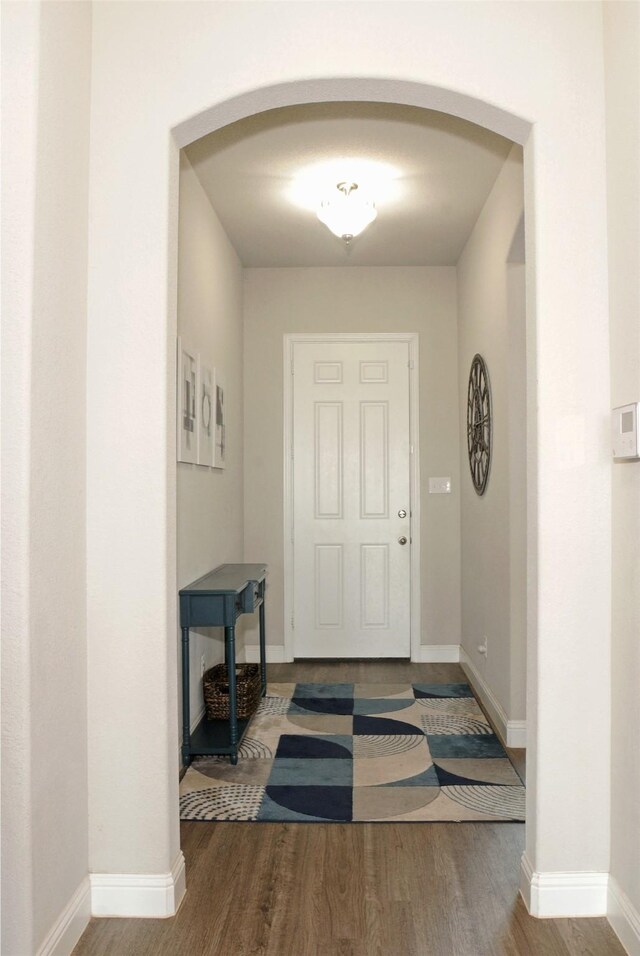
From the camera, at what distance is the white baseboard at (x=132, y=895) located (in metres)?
2.19

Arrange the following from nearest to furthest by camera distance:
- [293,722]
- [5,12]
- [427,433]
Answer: [5,12] < [293,722] < [427,433]

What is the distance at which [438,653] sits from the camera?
5.36 meters

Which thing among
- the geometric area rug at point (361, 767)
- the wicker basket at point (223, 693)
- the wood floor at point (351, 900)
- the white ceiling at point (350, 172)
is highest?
the white ceiling at point (350, 172)

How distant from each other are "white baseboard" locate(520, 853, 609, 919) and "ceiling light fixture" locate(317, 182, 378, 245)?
2940mm

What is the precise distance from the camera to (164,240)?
87.7 inches

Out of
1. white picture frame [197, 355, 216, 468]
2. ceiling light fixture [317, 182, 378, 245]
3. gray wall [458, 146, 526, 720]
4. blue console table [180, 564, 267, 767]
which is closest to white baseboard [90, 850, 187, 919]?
blue console table [180, 564, 267, 767]

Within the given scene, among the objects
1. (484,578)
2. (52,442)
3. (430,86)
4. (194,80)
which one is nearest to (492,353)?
(484,578)

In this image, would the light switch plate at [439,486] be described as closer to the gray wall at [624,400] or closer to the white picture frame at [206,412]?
the white picture frame at [206,412]

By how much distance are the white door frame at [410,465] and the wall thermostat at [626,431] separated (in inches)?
127

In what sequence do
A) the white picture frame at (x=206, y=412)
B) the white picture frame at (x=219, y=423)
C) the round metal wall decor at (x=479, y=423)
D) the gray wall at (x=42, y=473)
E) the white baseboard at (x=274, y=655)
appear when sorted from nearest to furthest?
the gray wall at (x=42, y=473) → the white picture frame at (x=206, y=412) → the round metal wall decor at (x=479, y=423) → the white picture frame at (x=219, y=423) → the white baseboard at (x=274, y=655)

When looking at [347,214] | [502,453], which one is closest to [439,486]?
[502,453]

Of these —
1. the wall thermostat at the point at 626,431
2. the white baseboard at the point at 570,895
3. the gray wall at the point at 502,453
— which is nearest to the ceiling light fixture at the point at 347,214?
the gray wall at the point at 502,453

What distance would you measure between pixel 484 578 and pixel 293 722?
132 cm

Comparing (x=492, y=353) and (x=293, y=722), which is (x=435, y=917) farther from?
(x=492, y=353)
